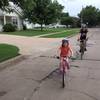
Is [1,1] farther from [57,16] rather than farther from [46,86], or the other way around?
[57,16]

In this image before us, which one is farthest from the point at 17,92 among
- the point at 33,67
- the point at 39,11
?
the point at 39,11

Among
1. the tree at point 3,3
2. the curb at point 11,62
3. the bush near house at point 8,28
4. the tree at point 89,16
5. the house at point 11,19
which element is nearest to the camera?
the tree at point 3,3

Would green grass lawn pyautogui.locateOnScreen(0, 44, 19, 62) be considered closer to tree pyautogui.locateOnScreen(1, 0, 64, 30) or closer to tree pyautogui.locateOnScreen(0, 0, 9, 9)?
tree pyautogui.locateOnScreen(0, 0, 9, 9)

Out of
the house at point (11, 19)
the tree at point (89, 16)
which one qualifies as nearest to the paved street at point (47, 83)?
the house at point (11, 19)

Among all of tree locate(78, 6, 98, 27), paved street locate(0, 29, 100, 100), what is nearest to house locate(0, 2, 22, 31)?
paved street locate(0, 29, 100, 100)

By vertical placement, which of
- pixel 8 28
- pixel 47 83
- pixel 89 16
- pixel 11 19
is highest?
pixel 89 16

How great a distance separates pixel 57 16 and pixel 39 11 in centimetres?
386

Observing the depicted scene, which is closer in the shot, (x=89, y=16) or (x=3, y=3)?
(x=3, y=3)

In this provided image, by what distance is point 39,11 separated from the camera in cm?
5109

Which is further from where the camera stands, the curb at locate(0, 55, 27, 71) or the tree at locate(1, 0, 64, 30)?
the tree at locate(1, 0, 64, 30)

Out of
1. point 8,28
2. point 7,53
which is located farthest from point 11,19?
point 7,53

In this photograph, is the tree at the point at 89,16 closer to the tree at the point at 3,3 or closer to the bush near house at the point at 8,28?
the bush near house at the point at 8,28

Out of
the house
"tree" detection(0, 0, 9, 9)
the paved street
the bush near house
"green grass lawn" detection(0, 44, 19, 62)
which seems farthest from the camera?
the house

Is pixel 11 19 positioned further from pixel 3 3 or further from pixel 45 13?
pixel 3 3
